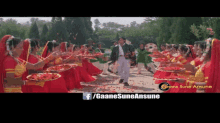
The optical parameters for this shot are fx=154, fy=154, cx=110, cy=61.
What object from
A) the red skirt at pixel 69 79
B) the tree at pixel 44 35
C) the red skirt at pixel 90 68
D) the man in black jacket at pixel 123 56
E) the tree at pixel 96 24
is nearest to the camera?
the tree at pixel 96 24

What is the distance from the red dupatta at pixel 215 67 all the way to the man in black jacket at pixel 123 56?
196 cm

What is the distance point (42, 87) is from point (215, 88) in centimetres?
399

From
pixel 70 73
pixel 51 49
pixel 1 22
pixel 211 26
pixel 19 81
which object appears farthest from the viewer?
pixel 70 73

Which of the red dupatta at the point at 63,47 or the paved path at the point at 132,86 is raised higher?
the red dupatta at the point at 63,47

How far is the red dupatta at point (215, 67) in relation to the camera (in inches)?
131

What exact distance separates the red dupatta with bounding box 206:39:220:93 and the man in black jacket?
1960mm

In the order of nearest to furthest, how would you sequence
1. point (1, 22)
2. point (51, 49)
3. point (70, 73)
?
point (1, 22) → point (51, 49) → point (70, 73)

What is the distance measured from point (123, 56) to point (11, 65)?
9.21 ft

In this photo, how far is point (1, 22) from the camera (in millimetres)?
3857

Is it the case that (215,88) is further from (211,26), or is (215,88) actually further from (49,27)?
(49,27)

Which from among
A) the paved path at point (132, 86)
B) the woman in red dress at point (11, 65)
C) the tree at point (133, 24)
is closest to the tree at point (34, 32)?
the woman in red dress at point (11, 65)

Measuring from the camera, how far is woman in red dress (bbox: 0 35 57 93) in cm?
303

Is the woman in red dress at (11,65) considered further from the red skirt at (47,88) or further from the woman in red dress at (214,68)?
the woman in red dress at (214,68)

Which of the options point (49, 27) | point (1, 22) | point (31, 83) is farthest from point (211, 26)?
point (1, 22)
